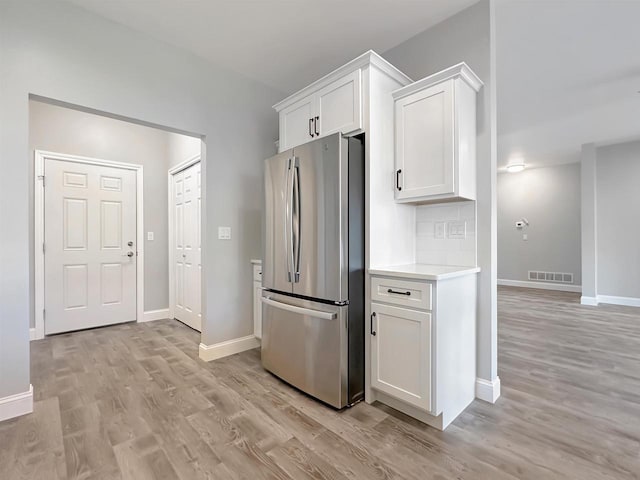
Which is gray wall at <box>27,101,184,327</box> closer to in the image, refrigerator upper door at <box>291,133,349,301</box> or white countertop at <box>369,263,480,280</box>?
refrigerator upper door at <box>291,133,349,301</box>

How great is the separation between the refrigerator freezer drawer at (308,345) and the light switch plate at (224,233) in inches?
32.8

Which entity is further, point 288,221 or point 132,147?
point 132,147

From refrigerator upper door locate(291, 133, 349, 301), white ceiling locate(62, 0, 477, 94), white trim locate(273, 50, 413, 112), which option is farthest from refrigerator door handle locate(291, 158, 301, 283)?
white ceiling locate(62, 0, 477, 94)

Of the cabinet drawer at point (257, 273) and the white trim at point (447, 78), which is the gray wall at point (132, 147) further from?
the white trim at point (447, 78)

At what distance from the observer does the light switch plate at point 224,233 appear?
117 inches

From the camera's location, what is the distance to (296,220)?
2.22m

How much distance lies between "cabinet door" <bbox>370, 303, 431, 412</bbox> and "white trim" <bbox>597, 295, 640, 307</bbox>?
224 inches

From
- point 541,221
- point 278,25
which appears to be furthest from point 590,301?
point 278,25

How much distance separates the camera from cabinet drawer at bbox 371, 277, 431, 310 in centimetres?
173

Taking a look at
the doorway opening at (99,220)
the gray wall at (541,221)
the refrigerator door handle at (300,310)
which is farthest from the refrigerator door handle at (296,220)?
the gray wall at (541,221)

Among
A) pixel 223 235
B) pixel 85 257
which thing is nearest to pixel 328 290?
pixel 223 235

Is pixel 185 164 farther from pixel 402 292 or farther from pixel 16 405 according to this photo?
pixel 402 292

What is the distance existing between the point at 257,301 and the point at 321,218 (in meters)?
1.46

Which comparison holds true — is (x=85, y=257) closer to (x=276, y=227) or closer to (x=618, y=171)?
(x=276, y=227)
